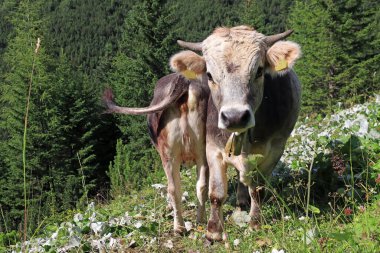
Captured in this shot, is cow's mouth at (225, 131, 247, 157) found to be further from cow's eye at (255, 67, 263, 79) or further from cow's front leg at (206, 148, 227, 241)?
cow's eye at (255, 67, 263, 79)

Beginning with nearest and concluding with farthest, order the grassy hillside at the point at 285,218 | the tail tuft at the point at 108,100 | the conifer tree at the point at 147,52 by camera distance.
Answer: the grassy hillside at the point at 285,218, the tail tuft at the point at 108,100, the conifer tree at the point at 147,52

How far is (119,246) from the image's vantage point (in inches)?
176

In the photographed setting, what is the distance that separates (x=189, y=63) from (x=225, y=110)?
3.22 ft

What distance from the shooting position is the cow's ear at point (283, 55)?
4156mm

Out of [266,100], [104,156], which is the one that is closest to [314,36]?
[104,156]

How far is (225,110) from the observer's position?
360 centimetres

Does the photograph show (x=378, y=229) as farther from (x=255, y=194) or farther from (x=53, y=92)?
(x=53, y=92)

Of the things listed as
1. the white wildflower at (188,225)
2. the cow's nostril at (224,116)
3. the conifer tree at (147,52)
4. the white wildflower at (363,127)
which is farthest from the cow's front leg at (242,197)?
the conifer tree at (147,52)

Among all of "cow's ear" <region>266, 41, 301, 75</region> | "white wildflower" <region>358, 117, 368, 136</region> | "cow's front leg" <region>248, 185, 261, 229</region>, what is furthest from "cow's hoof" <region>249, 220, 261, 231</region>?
"white wildflower" <region>358, 117, 368, 136</region>

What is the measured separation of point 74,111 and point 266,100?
3092 cm

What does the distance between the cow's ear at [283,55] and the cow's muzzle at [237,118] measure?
817 mm

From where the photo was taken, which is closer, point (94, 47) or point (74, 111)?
point (74, 111)

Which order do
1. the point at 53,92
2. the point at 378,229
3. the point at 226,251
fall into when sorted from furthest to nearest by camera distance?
the point at 53,92 < the point at 226,251 < the point at 378,229

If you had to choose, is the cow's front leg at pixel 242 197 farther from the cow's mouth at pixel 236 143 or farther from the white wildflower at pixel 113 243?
the white wildflower at pixel 113 243
